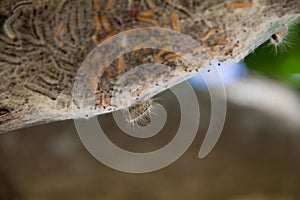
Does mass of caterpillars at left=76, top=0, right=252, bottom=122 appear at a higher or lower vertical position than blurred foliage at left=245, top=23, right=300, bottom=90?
lower

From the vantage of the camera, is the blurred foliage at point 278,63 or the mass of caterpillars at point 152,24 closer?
the mass of caterpillars at point 152,24

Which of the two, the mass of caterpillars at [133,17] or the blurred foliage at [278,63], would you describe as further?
the blurred foliage at [278,63]

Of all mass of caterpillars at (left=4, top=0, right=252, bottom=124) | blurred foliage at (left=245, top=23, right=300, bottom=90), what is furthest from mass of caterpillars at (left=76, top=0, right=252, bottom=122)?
blurred foliage at (left=245, top=23, right=300, bottom=90)

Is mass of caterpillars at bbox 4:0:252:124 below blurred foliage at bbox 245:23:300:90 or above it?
below

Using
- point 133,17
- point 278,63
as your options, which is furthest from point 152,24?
point 278,63

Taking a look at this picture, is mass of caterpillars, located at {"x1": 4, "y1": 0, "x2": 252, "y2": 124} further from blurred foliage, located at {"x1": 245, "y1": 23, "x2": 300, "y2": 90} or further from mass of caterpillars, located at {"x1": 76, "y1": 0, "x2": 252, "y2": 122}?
blurred foliage, located at {"x1": 245, "y1": 23, "x2": 300, "y2": 90}

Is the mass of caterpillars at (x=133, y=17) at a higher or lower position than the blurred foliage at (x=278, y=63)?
lower

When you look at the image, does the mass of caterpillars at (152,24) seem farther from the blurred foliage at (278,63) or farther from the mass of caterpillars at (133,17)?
the blurred foliage at (278,63)

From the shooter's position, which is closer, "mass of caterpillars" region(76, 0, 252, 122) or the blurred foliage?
"mass of caterpillars" region(76, 0, 252, 122)

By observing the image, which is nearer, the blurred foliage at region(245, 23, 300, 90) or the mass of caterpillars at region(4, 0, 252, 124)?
the mass of caterpillars at region(4, 0, 252, 124)

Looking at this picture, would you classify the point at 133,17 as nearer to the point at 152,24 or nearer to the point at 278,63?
the point at 152,24

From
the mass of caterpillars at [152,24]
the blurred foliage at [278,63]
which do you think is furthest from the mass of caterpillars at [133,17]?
the blurred foliage at [278,63]
